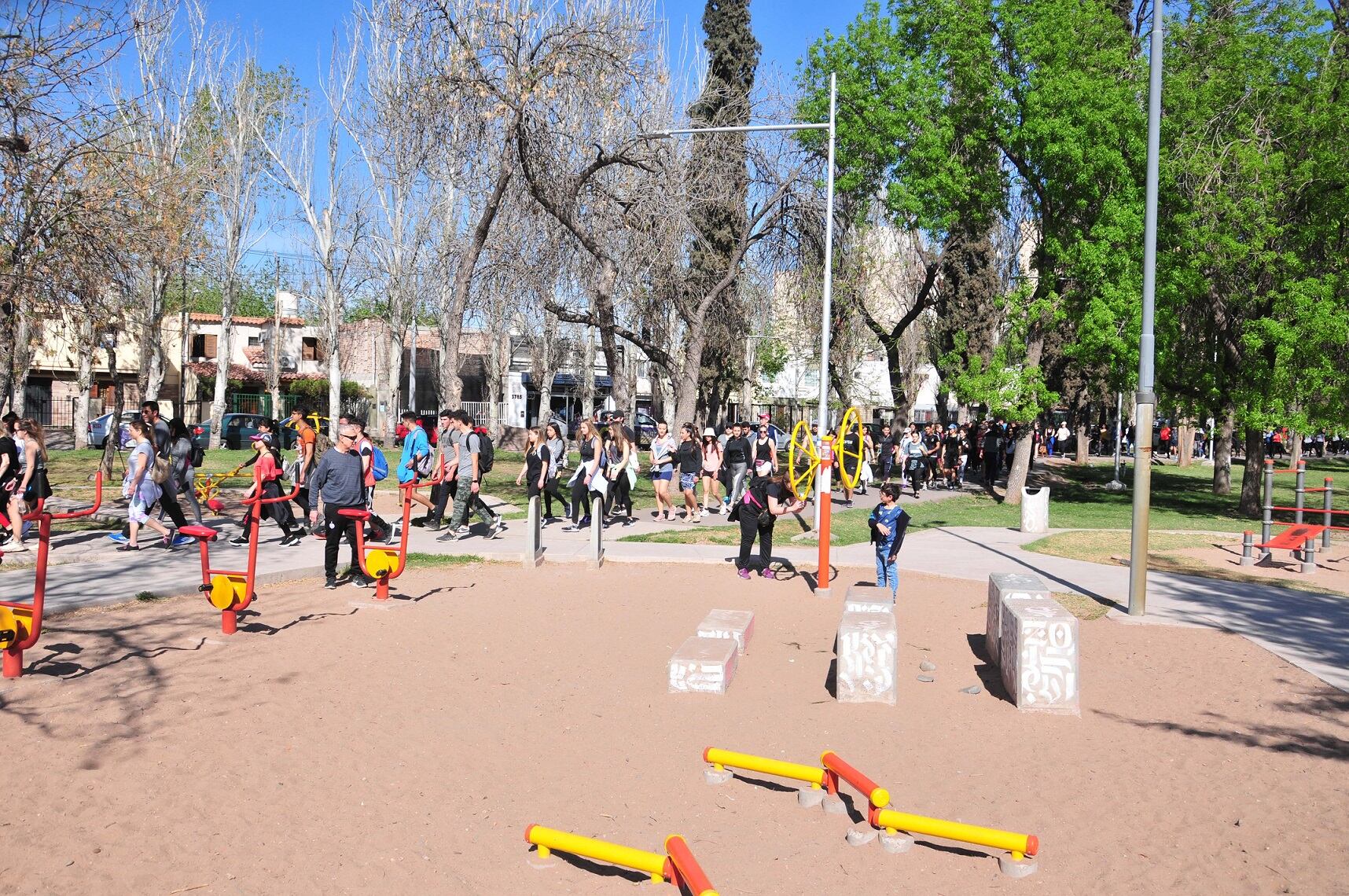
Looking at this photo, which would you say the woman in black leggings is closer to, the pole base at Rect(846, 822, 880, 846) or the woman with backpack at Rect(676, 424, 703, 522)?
the woman with backpack at Rect(676, 424, 703, 522)

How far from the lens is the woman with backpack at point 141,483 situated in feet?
43.9

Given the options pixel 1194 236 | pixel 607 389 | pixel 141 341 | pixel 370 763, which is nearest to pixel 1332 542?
pixel 1194 236

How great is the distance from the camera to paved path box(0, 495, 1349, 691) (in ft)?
35.0

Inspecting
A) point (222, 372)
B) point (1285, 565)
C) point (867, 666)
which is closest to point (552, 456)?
point (867, 666)

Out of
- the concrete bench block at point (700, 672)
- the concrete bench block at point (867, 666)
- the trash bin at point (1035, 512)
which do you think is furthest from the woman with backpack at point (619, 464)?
the concrete bench block at point (867, 666)

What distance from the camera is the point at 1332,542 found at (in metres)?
18.7

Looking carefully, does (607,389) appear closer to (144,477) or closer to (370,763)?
(144,477)

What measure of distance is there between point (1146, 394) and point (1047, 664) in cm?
457

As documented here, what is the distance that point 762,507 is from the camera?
12719 mm

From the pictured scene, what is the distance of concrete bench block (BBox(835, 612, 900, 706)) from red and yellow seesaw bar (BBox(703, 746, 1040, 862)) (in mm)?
1703

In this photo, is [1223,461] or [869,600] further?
[1223,461]

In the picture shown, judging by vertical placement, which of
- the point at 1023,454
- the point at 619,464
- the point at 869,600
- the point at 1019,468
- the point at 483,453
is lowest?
the point at 869,600

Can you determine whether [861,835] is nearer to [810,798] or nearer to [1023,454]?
[810,798]

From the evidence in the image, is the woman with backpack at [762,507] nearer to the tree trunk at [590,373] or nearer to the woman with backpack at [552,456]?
the woman with backpack at [552,456]
